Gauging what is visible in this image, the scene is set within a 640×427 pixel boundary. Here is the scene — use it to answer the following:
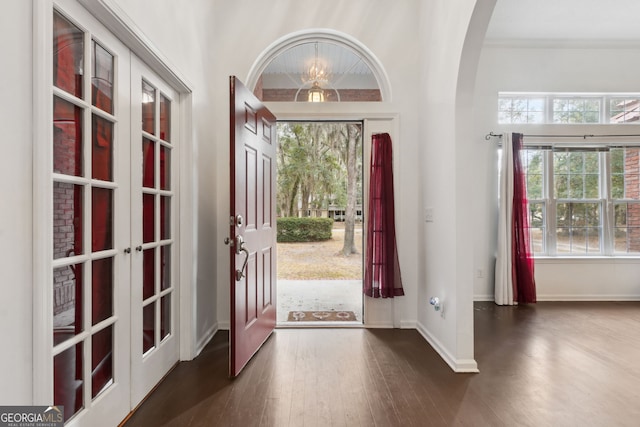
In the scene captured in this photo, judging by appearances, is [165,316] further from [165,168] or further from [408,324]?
[408,324]

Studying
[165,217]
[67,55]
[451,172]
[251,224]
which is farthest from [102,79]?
[451,172]

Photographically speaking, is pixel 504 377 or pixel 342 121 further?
pixel 342 121

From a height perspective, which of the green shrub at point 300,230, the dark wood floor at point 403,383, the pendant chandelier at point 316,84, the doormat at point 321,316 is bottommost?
the doormat at point 321,316

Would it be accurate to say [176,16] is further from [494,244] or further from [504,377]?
[494,244]

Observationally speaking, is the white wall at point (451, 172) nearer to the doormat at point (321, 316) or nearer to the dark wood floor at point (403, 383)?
the dark wood floor at point (403, 383)

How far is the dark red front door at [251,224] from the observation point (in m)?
2.29

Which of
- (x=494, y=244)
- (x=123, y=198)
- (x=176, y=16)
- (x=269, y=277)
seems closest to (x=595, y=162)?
(x=494, y=244)

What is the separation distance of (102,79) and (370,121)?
228 centimetres

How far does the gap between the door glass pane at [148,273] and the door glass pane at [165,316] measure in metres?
0.20

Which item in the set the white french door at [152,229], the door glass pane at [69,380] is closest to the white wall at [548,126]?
the white french door at [152,229]

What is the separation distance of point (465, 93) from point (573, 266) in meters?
3.34

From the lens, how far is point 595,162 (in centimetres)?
437
